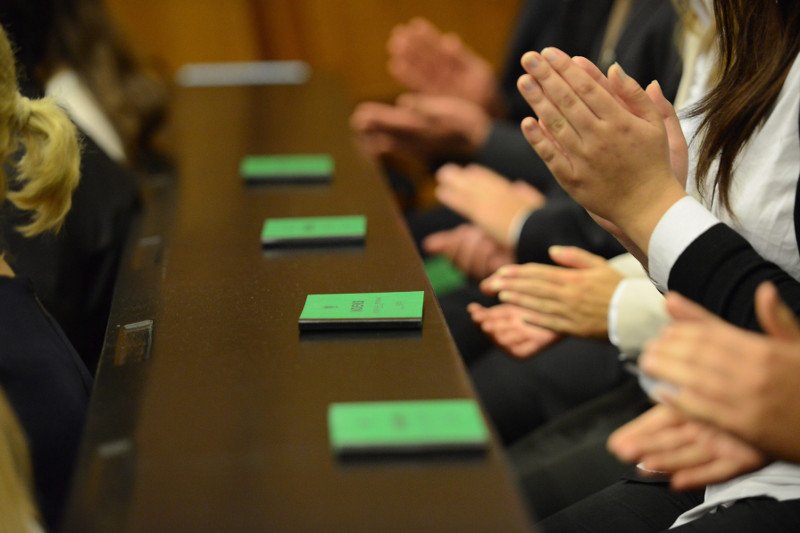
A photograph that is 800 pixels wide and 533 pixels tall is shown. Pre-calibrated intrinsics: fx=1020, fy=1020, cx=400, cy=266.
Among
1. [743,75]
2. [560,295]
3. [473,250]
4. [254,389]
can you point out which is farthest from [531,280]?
[473,250]

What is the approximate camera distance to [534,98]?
3.18ft

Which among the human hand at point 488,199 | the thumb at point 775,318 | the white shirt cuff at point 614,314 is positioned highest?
the thumb at point 775,318

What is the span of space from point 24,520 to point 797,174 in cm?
72

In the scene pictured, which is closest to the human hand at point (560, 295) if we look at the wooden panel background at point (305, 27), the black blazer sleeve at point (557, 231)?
the black blazer sleeve at point (557, 231)

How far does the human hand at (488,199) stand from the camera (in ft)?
5.69

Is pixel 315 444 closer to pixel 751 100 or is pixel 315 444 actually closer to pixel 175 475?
pixel 175 475

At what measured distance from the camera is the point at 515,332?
1195 millimetres

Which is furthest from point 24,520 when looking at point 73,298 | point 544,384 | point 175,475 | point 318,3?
point 318,3

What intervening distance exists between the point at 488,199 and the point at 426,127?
1.84 feet

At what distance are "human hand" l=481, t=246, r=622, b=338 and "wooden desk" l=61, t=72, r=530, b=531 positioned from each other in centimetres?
12

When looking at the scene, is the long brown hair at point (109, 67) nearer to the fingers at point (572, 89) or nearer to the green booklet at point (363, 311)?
the green booklet at point (363, 311)

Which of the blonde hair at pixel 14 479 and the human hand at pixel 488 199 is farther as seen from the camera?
the human hand at pixel 488 199

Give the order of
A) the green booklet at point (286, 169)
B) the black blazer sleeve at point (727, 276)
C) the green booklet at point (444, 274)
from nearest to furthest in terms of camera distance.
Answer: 1. the black blazer sleeve at point (727, 276)
2. the green booklet at point (286, 169)
3. the green booklet at point (444, 274)

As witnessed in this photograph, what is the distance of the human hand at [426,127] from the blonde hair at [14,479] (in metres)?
1.51
